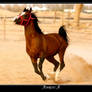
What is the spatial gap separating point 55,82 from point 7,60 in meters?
2.65

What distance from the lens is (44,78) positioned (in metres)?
6.07

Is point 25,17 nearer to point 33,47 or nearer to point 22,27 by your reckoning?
point 33,47

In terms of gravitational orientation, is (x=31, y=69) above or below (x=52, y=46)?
below

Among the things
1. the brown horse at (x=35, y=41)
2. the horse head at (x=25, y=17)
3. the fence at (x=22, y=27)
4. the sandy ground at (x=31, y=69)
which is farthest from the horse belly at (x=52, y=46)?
the fence at (x=22, y=27)

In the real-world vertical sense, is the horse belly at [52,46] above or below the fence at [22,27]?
above

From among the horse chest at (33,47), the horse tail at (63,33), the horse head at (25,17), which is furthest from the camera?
the horse tail at (63,33)

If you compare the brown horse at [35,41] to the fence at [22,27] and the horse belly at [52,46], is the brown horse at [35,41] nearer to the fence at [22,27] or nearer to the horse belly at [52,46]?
the horse belly at [52,46]

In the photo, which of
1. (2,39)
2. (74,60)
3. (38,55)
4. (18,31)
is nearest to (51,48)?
(38,55)

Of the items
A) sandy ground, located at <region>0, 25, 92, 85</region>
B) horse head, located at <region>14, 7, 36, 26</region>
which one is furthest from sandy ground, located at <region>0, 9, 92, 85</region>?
horse head, located at <region>14, 7, 36, 26</region>

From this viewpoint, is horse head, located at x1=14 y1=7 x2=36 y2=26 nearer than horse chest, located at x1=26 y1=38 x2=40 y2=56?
Yes

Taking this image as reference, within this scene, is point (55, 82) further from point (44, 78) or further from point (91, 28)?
point (91, 28)

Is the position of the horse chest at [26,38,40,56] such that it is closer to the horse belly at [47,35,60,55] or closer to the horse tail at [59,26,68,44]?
the horse belly at [47,35,60,55]

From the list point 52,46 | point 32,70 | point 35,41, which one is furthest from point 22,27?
point 35,41

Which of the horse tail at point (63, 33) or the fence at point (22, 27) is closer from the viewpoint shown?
the horse tail at point (63, 33)
